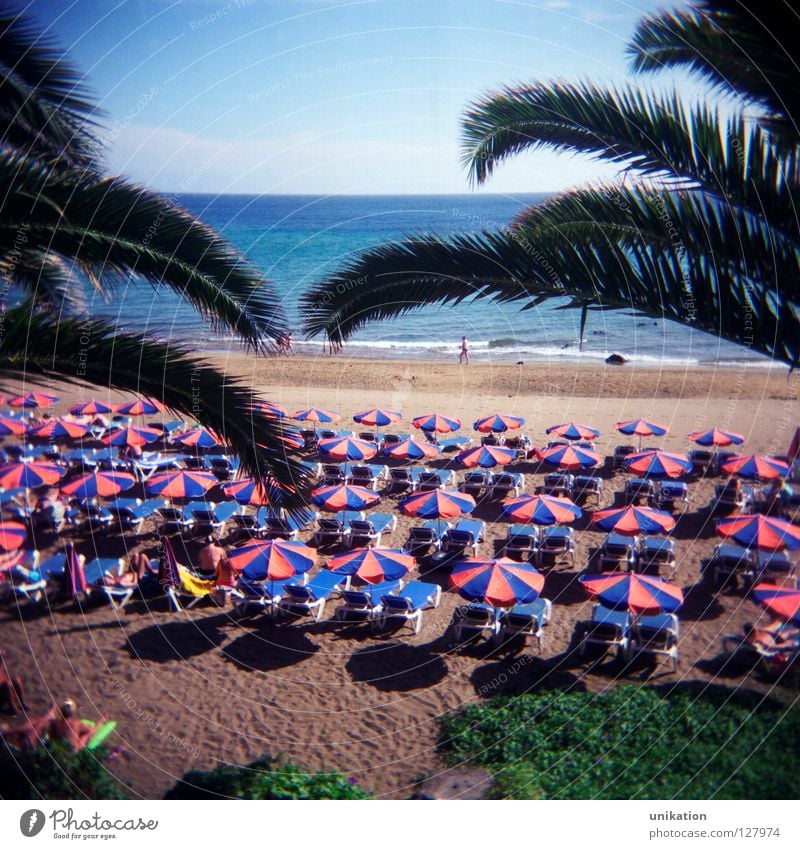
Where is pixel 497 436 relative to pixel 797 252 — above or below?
below

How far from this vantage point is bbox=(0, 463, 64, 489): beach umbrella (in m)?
13.6

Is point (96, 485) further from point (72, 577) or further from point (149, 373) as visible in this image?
point (149, 373)

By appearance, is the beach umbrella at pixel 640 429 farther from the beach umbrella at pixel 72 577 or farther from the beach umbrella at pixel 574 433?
the beach umbrella at pixel 72 577

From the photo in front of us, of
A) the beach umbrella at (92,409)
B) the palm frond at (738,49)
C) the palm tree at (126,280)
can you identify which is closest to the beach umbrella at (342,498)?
the palm tree at (126,280)

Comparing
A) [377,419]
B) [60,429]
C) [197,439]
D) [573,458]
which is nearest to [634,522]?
[573,458]

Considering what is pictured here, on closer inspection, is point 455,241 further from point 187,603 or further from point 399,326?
point 399,326

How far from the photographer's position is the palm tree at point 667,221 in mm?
5625

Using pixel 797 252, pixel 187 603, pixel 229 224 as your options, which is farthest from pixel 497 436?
pixel 229 224

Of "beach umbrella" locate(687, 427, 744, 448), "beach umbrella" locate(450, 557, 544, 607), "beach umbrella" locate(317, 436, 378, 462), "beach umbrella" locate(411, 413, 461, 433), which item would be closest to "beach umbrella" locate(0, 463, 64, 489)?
"beach umbrella" locate(317, 436, 378, 462)

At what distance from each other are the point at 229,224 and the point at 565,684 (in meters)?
64.5

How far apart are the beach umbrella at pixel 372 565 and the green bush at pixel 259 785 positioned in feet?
12.5

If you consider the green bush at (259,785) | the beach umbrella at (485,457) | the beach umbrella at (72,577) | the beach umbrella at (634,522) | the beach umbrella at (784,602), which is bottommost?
the green bush at (259,785)

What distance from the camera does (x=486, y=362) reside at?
3353 cm

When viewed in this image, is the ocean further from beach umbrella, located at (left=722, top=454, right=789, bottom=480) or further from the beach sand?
the beach sand
